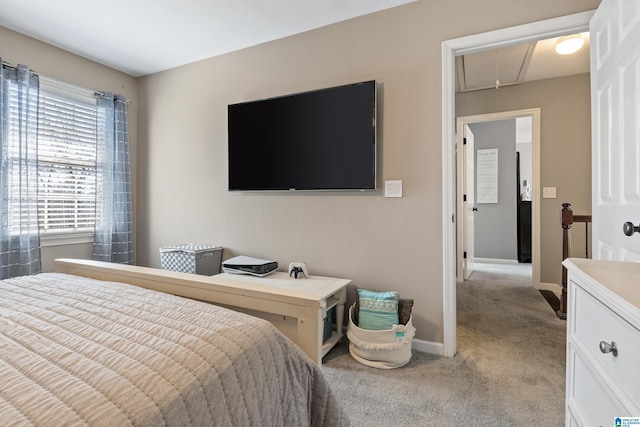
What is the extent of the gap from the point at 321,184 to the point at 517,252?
170 inches

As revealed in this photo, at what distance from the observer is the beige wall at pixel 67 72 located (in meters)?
2.57

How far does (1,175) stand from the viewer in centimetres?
241

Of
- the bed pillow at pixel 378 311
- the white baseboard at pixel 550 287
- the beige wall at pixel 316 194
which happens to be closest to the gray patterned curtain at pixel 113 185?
the beige wall at pixel 316 194

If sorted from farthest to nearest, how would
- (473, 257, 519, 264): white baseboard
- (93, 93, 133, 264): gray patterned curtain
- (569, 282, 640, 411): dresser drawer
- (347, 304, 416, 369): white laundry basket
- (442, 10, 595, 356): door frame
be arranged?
(473, 257, 519, 264): white baseboard, (93, 93, 133, 264): gray patterned curtain, (442, 10, 595, 356): door frame, (347, 304, 416, 369): white laundry basket, (569, 282, 640, 411): dresser drawer

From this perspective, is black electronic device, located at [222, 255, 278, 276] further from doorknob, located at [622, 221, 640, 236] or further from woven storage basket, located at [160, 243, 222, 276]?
doorknob, located at [622, 221, 640, 236]

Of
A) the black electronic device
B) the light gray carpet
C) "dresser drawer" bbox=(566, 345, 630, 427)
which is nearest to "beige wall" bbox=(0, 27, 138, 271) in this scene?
the black electronic device

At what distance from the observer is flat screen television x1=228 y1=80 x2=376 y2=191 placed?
2260 millimetres

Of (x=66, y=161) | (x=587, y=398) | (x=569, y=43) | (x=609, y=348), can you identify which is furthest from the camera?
(x=66, y=161)

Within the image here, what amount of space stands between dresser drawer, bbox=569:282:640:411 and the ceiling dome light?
2.76 meters

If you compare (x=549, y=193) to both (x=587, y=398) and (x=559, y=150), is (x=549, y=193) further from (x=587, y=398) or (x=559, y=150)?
(x=587, y=398)

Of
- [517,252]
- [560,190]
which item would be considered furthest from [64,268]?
[517,252]

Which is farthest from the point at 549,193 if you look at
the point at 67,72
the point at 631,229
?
the point at 67,72

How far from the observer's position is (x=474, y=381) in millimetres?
1799

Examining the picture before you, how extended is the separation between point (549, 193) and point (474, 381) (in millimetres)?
2815
